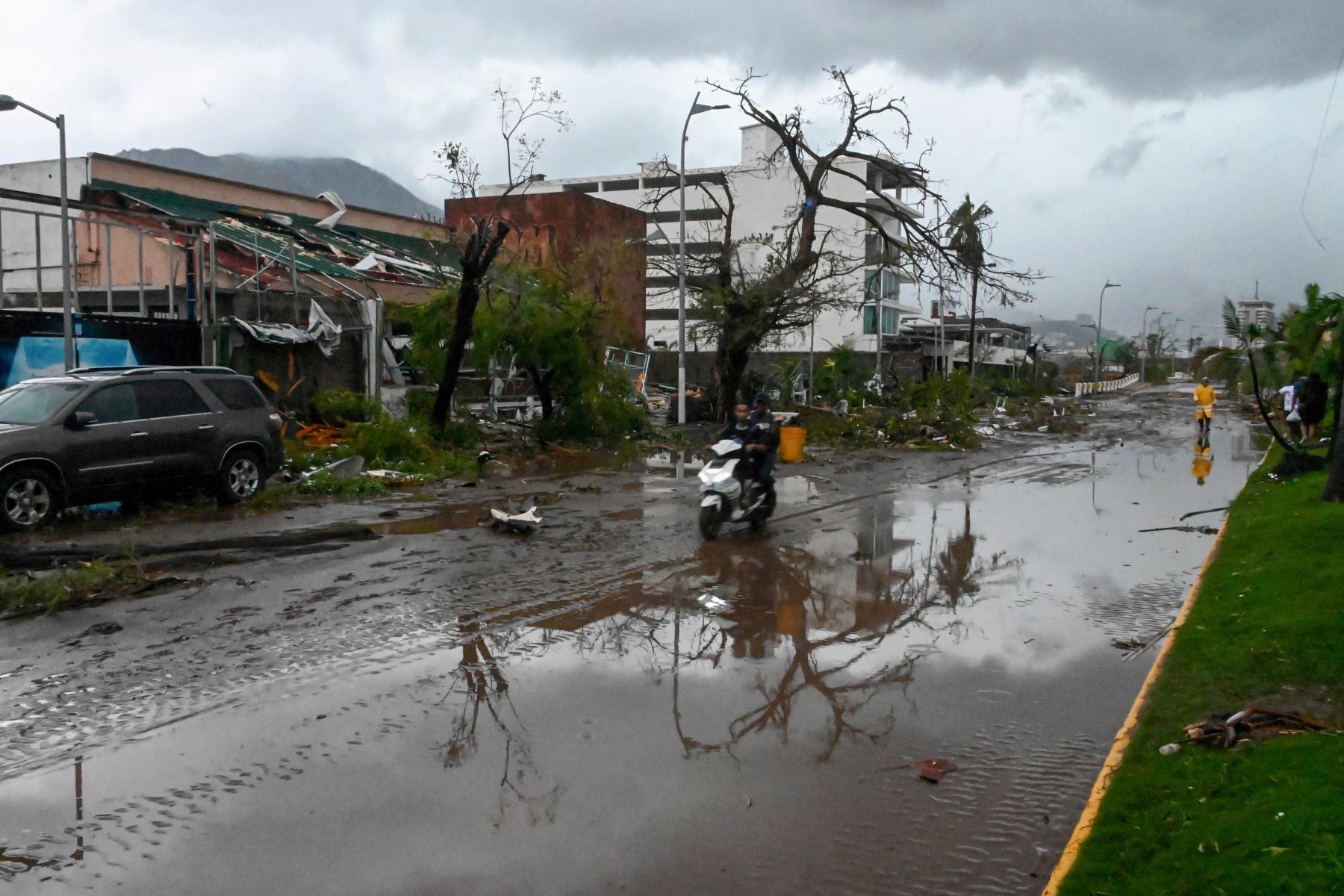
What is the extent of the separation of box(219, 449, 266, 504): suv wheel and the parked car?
0.01 m

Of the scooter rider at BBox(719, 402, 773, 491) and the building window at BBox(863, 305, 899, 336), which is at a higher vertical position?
the building window at BBox(863, 305, 899, 336)

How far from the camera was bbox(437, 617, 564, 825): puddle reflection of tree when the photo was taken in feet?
17.1

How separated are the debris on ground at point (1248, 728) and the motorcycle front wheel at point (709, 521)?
281 inches

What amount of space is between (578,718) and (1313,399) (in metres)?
20.6

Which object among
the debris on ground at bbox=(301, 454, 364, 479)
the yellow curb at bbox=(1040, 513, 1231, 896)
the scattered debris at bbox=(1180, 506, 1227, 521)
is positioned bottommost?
the yellow curb at bbox=(1040, 513, 1231, 896)

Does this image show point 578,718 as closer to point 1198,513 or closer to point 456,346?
point 1198,513

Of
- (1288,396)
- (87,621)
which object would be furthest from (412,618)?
(1288,396)

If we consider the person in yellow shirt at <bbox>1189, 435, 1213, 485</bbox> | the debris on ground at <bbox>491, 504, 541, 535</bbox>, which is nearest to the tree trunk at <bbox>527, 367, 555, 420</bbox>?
the debris on ground at <bbox>491, 504, 541, 535</bbox>

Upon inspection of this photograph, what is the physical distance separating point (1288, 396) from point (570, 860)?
23.8 metres

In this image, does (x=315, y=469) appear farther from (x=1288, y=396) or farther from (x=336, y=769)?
(x=1288, y=396)

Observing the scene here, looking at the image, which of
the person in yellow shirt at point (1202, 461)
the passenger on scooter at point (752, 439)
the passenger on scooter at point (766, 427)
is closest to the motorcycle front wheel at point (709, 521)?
the passenger on scooter at point (752, 439)

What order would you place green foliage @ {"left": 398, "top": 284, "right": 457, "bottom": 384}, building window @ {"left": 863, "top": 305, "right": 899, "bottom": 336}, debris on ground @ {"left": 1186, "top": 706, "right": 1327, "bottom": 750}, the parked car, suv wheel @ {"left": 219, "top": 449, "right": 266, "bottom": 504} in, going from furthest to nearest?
building window @ {"left": 863, "top": 305, "right": 899, "bottom": 336}
green foliage @ {"left": 398, "top": 284, "right": 457, "bottom": 384}
suv wheel @ {"left": 219, "top": 449, "right": 266, "bottom": 504}
the parked car
debris on ground @ {"left": 1186, "top": 706, "right": 1327, "bottom": 750}

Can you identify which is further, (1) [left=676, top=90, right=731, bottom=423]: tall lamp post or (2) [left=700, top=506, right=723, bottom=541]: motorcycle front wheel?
(1) [left=676, top=90, right=731, bottom=423]: tall lamp post

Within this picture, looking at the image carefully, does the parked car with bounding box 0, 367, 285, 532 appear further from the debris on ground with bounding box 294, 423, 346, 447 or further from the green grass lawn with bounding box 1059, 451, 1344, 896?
the green grass lawn with bounding box 1059, 451, 1344, 896
